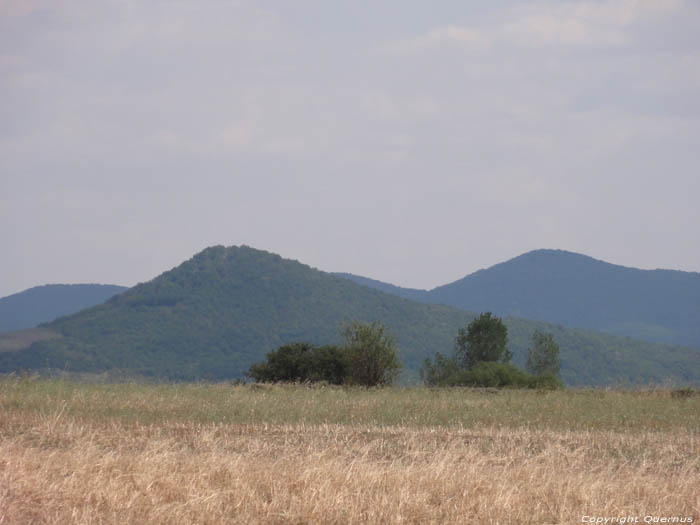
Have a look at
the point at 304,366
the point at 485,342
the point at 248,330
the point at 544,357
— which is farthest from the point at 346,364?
the point at 248,330

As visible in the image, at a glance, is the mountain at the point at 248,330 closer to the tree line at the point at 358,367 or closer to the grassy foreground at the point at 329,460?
the tree line at the point at 358,367

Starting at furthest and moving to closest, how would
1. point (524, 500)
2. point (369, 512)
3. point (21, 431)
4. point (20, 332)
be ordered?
point (20, 332) < point (21, 431) < point (524, 500) < point (369, 512)

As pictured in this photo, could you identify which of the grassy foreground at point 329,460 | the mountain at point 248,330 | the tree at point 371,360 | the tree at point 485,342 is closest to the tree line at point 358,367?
the tree at point 371,360

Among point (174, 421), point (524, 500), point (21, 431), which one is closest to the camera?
point (524, 500)

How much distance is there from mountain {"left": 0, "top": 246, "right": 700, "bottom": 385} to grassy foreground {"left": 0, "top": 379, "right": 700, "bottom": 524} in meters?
91.0

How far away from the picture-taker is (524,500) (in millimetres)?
10195

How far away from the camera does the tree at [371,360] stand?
33.3 m

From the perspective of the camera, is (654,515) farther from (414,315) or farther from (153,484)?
(414,315)

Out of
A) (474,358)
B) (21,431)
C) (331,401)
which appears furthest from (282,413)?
(474,358)

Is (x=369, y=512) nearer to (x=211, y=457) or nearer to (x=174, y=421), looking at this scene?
(x=211, y=457)

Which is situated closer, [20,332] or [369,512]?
[369,512]

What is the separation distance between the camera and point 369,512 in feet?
31.0

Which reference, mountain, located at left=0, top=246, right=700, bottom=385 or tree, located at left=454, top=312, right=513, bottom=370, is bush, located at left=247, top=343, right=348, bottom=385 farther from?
mountain, located at left=0, top=246, right=700, bottom=385

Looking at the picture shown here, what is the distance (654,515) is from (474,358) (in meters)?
44.8
